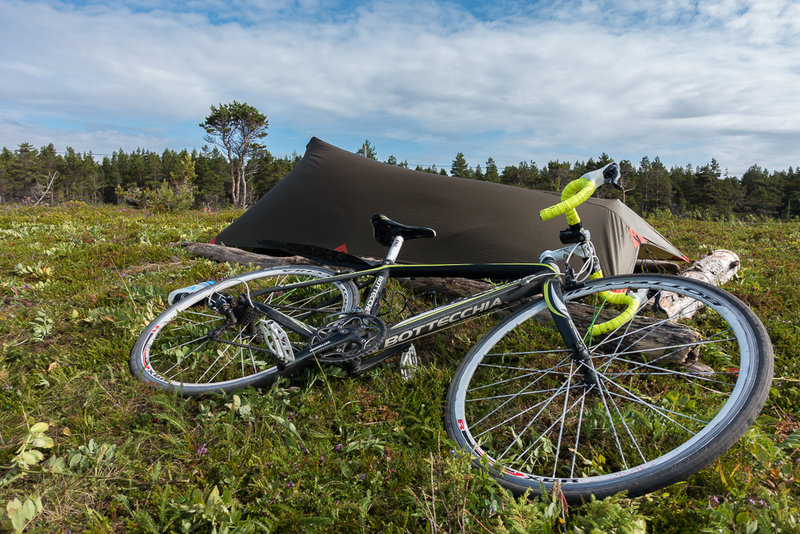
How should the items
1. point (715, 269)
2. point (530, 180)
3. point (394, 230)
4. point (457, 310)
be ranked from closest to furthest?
point (457, 310) → point (394, 230) → point (715, 269) → point (530, 180)

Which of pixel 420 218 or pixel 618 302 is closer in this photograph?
pixel 618 302

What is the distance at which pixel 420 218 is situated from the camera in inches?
207

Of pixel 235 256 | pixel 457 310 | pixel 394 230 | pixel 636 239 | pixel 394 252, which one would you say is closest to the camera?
pixel 457 310

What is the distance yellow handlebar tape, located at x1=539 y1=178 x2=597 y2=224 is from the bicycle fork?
0.44 metres

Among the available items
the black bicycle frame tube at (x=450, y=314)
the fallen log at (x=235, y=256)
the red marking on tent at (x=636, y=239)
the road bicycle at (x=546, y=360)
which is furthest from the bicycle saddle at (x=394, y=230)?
the red marking on tent at (x=636, y=239)

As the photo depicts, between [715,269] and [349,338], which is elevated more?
[715,269]

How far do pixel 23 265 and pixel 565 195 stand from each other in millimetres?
6394

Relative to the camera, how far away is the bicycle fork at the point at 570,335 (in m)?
2.26

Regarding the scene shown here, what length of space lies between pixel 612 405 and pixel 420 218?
10.8 ft

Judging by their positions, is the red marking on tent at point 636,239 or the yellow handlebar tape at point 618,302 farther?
the red marking on tent at point 636,239

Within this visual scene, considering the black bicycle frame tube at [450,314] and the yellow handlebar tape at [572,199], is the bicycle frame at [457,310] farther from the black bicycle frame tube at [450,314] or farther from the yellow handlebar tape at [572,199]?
the yellow handlebar tape at [572,199]

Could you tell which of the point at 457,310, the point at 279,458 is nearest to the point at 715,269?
the point at 457,310

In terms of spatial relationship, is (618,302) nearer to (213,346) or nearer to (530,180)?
(213,346)

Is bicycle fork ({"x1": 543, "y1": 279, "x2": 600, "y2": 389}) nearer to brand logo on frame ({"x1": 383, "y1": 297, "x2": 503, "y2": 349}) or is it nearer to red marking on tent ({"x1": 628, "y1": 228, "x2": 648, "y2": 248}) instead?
brand logo on frame ({"x1": 383, "y1": 297, "x2": 503, "y2": 349})
